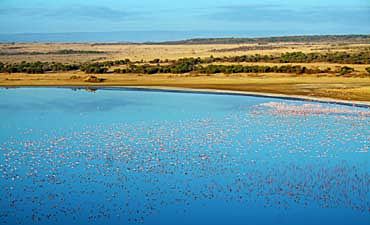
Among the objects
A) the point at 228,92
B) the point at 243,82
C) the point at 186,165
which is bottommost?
the point at 186,165

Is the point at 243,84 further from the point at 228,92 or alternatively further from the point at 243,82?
the point at 228,92

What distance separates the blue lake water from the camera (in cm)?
1129

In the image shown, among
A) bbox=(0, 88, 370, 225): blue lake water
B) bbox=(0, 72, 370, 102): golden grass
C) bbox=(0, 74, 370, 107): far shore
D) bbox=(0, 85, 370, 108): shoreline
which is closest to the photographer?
bbox=(0, 88, 370, 225): blue lake water

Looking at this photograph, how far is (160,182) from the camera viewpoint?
524 inches

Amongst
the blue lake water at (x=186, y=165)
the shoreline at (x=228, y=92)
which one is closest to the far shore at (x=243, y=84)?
the shoreline at (x=228, y=92)

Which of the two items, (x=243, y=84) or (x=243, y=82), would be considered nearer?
(x=243, y=84)

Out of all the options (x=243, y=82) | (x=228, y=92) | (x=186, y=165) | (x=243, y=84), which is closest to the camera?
(x=186, y=165)

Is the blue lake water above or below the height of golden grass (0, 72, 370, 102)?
below

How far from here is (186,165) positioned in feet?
48.9

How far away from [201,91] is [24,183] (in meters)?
18.9

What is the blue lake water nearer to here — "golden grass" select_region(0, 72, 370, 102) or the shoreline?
the shoreline

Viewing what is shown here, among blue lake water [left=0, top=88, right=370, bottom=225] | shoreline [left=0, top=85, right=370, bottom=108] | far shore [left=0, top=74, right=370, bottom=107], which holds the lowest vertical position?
blue lake water [left=0, top=88, right=370, bottom=225]

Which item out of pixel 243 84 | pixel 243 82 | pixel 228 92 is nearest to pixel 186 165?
pixel 228 92

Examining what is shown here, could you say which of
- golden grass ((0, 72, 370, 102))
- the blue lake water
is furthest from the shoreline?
the blue lake water
